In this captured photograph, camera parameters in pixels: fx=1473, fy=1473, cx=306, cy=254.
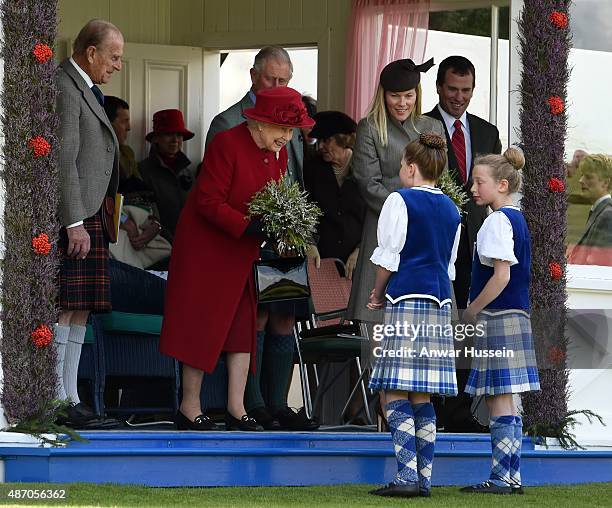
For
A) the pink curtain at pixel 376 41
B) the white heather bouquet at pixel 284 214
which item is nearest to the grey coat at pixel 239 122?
the white heather bouquet at pixel 284 214

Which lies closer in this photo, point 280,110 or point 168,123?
point 280,110

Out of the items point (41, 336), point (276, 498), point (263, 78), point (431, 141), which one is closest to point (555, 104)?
point (263, 78)

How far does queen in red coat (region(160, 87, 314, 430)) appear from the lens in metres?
7.05

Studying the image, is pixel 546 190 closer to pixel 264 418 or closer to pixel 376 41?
pixel 264 418

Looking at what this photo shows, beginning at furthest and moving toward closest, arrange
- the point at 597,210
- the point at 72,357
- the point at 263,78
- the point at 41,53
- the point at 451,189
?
the point at 597,210, the point at 263,78, the point at 451,189, the point at 72,357, the point at 41,53

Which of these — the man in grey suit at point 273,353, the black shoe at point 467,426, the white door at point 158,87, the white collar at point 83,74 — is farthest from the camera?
the white door at point 158,87

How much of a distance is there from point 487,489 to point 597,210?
229 cm

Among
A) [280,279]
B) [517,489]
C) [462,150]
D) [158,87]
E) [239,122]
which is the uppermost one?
[158,87]

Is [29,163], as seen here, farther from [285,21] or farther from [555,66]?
[285,21]

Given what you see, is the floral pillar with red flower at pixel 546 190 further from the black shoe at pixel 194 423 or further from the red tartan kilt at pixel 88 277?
the red tartan kilt at pixel 88 277

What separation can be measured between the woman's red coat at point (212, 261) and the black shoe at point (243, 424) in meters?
0.28

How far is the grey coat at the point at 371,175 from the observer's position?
7492 millimetres

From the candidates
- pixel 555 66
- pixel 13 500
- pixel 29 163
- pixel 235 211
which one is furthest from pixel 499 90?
pixel 13 500

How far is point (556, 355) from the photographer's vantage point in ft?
25.5
